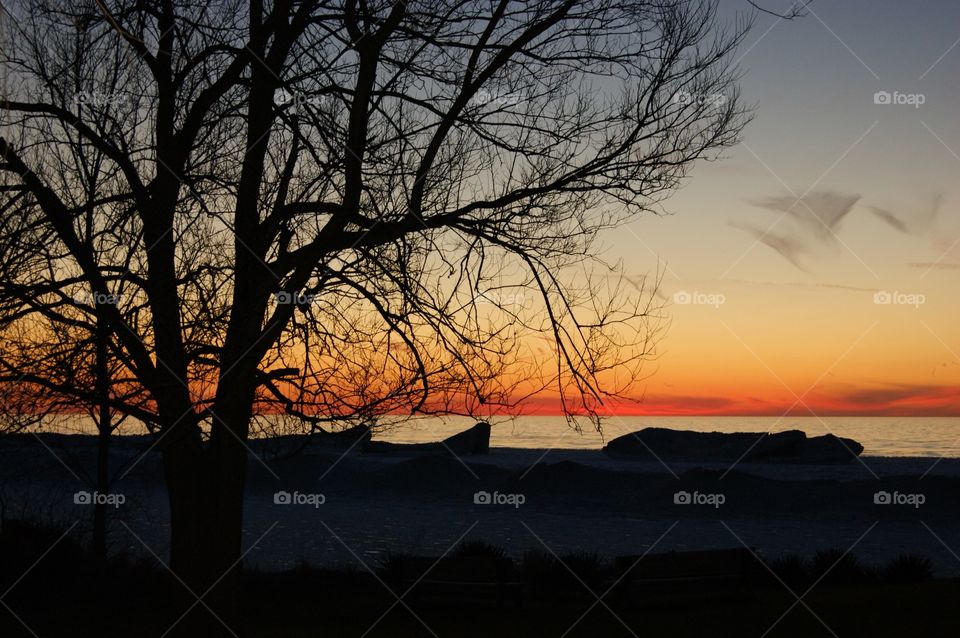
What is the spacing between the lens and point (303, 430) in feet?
27.9

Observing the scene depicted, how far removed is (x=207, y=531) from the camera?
783 cm

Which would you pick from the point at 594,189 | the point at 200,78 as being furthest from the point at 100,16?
the point at 594,189

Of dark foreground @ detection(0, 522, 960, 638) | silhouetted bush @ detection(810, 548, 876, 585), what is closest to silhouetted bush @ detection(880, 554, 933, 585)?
dark foreground @ detection(0, 522, 960, 638)

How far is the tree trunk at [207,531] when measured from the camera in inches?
298

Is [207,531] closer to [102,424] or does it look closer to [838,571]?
[102,424]

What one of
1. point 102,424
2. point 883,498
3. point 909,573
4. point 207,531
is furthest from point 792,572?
point 883,498

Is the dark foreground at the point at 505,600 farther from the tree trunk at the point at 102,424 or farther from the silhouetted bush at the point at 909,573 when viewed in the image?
the tree trunk at the point at 102,424

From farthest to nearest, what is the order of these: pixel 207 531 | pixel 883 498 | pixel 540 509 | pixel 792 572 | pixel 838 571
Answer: pixel 540 509 < pixel 883 498 < pixel 792 572 < pixel 838 571 < pixel 207 531

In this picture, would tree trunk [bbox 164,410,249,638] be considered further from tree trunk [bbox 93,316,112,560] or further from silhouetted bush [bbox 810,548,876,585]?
silhouetted bush [bbox 810,548,876,585]

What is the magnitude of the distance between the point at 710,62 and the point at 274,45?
3.87 m

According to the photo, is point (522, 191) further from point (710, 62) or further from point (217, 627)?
point (217, 627)

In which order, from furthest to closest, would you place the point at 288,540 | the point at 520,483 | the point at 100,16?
1. the point at 520,483
2. the point at 288,540
3. the point at 100,16

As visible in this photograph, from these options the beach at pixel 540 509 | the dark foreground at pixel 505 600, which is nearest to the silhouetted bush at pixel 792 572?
the dark foreground at pixel 505 600

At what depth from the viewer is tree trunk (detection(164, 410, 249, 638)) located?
7.57 metres
